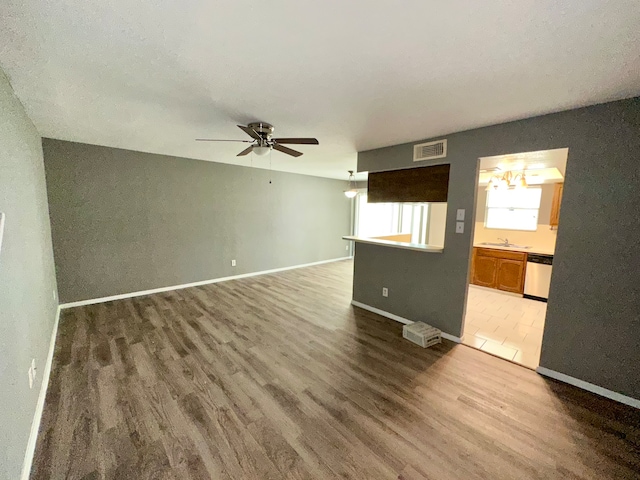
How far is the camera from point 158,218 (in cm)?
450

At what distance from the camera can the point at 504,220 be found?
5223 millimetres

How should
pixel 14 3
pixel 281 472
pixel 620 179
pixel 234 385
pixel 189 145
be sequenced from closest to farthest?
pixel 14 3, pixel 281 472, pixel 620 179, pixel 234 385, pixel 189 145

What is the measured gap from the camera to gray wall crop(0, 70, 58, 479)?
4.39 ft

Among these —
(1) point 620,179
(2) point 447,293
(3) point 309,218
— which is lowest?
(2) point 447,293

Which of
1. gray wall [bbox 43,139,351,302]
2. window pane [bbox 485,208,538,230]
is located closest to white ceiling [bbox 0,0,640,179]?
gray wall [bbox 43,139,351,302]

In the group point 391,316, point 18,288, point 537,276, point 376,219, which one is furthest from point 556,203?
point 18,288

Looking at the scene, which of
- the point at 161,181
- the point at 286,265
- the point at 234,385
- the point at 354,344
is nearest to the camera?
the point at 234,385

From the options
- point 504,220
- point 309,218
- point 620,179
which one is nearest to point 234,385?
point 620,179

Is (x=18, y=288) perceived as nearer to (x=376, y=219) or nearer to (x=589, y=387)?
(x=589, y=387)

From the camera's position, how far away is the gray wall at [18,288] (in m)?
1.34

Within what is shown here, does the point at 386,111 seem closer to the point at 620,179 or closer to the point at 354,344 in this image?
the point at 620,179

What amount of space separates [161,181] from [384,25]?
4469 millimetres

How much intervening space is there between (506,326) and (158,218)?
5.75m

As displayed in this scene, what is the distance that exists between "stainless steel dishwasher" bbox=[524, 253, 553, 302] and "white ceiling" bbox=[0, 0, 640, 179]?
3139mm
